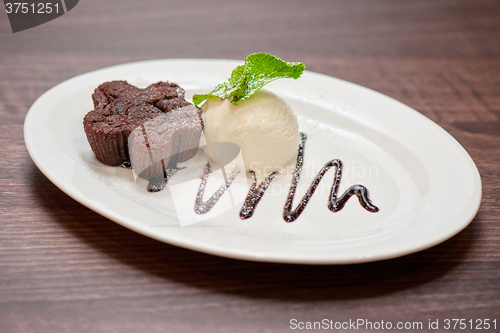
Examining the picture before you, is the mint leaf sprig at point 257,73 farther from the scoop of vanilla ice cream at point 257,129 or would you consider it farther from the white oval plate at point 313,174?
the white oval plate at point 313,174

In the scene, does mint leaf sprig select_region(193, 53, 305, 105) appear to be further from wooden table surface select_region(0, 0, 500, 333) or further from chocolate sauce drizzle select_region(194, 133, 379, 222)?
wooden table surface select_region(0, 0, 500, 333)

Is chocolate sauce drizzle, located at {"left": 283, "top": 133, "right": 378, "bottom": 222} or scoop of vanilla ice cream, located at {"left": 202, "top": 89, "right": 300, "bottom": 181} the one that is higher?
scoop of vanilla ice cream, located at {"left": 202, "top": 89, "right": 300, "bottom": 181}

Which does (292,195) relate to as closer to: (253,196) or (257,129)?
(253,196)

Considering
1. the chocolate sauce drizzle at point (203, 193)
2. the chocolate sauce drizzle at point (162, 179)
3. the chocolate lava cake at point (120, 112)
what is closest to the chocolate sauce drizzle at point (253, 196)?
the chocolate sauce drizzle at point (203, 193)

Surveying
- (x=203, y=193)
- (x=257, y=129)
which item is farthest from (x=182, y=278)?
(x=257, y=129)

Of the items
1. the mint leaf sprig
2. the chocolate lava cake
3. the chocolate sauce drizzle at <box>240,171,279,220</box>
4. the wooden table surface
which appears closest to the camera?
the wooden table surface

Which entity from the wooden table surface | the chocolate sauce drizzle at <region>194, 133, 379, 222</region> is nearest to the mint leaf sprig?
the chocolate sauce drizzle at <region>194, 133, 379, 222</region>

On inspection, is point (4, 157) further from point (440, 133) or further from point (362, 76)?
point (362, 76)

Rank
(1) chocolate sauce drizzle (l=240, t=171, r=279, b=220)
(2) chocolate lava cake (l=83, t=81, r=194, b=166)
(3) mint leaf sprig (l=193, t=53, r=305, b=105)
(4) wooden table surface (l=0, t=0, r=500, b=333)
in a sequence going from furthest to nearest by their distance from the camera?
(3) mint leaf sprig (l=193, t=53, r=305, b=105) → (2) chocolate lava cake (l=83, t=81, r=194, b=166) → (1) chocolate sauce drizzle (l=240, t=171, r=279, b=220) → (4) wooden table surface (l=0, t=0, r=500, b=333)
